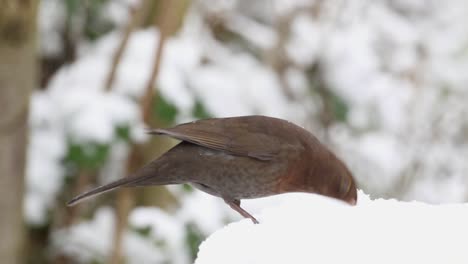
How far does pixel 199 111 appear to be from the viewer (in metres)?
2.77

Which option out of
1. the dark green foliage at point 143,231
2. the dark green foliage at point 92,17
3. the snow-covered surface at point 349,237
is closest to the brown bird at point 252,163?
the snow-covered surface at point 349,237

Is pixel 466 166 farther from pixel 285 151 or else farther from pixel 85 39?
pixel 285 151

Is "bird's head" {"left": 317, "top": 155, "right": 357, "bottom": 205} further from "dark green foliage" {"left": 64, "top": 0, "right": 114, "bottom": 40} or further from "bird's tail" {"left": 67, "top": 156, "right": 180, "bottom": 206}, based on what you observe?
"dark green foliage" {"left": 64, "top": 0, "right": 114, "bottom": 40}

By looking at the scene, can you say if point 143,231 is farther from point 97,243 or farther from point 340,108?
point 340,108

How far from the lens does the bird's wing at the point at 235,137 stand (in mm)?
1955

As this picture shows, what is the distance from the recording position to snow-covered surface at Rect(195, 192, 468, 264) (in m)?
1.38

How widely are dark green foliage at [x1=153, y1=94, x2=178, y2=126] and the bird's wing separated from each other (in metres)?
0.71

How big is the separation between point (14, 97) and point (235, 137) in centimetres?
106

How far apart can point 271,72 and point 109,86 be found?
1.28 meters

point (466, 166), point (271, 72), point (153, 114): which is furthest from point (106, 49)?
point (466, 166)

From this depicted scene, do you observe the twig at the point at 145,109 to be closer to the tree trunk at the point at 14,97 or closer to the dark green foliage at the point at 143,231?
the dark green foliage at the point at 143,231

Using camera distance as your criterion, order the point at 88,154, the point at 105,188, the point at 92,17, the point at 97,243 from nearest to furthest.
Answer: the point at 105,188 < the point at 88,154 < the point at 97,243 < the point at 92,17

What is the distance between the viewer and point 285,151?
6.43 ft

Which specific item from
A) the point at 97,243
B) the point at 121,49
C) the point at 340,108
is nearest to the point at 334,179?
the point at 121,49
